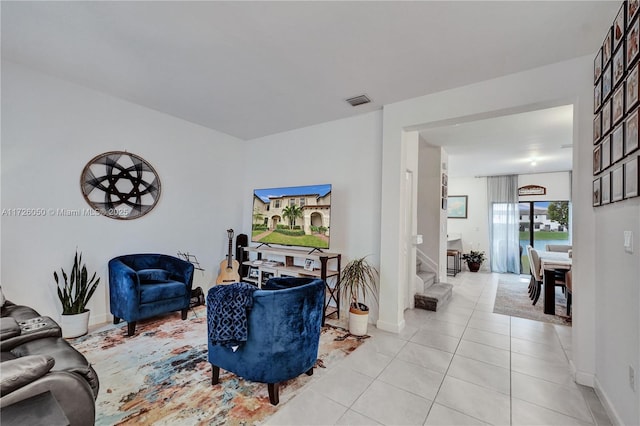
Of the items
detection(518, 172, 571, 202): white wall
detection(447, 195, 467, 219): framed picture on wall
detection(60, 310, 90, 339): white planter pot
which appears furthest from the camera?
detection(447, 195, 467, 219): framed picture on wall

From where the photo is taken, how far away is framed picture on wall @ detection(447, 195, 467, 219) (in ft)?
26.7

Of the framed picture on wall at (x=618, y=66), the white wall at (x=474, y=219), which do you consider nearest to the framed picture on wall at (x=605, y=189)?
the framed picture on wall at (x=618, y=66)

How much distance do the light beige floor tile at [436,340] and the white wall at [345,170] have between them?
0.59 metres

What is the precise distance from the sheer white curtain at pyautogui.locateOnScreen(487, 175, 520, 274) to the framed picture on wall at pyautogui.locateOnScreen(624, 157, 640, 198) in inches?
262

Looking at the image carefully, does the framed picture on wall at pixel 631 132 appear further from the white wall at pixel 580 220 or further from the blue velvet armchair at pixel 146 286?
the blue velvet armchair at pixel 146 286

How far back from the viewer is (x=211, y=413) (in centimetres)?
181

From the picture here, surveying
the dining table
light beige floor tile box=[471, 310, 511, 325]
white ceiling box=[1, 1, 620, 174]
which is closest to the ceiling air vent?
white ceiling box=[1, 1, 620, 174]

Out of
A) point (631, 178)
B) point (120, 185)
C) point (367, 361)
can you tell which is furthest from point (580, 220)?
point (120, 185)

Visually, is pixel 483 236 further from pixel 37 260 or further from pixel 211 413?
pixel 37 260

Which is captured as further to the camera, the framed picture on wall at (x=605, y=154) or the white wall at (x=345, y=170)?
the white wall at (x=345, y=170)

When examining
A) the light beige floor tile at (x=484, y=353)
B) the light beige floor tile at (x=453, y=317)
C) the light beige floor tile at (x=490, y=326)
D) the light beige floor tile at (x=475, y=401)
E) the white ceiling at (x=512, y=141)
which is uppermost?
the white ceiling at (x=512, y=141)

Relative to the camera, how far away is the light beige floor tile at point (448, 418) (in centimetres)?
176

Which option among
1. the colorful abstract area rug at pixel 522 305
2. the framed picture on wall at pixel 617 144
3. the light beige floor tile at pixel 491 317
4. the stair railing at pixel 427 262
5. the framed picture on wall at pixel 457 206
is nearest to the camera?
the framed picture on wall at pixel 617 144

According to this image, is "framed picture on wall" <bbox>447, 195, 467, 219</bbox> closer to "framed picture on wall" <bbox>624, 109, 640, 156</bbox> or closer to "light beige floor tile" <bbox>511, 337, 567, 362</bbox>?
"light beige floor tile" <bbox>511, 337, 567, 362</bbox>
